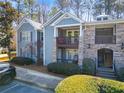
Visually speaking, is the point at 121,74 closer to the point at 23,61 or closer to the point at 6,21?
the point at 23,61

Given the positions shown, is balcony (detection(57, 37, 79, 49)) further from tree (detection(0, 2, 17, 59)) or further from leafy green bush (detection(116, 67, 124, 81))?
tree (detection(0, 2, 17, 59))

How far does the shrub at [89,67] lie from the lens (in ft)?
56.0

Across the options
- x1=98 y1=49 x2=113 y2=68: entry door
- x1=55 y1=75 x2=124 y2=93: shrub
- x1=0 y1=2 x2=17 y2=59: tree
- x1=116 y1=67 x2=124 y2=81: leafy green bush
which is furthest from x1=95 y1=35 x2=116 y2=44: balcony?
x1=0 y1=2 x2=17 y2=59: tree

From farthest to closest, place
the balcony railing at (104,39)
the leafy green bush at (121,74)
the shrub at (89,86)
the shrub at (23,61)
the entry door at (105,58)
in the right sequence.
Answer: the shrub at (23,61)
the entry door at (105,58)
the balcony railing at (104,39)
the leafy green bush at (121,74)
the shrub at (89,86)

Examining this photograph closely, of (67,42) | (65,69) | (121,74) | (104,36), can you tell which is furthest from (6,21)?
(121,74)

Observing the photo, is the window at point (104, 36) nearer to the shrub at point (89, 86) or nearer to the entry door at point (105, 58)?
the entry door at point (105, 58)

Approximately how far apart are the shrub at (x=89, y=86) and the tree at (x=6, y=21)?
2086 cm

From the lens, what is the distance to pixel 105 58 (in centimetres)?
1991

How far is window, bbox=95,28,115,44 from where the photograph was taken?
18.1 m

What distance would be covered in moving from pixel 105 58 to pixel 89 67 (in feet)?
12.0

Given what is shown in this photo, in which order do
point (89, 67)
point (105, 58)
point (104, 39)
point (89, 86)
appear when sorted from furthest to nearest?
point (105, 58), point (104, 39), point (89, 67), point (89, 86)

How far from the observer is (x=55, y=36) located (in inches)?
827

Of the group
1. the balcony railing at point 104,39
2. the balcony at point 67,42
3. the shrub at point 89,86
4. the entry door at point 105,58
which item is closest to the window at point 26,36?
the balcony at point 67,42

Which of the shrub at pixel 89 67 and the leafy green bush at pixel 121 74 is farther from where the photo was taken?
the shrub at pixel 89 67
